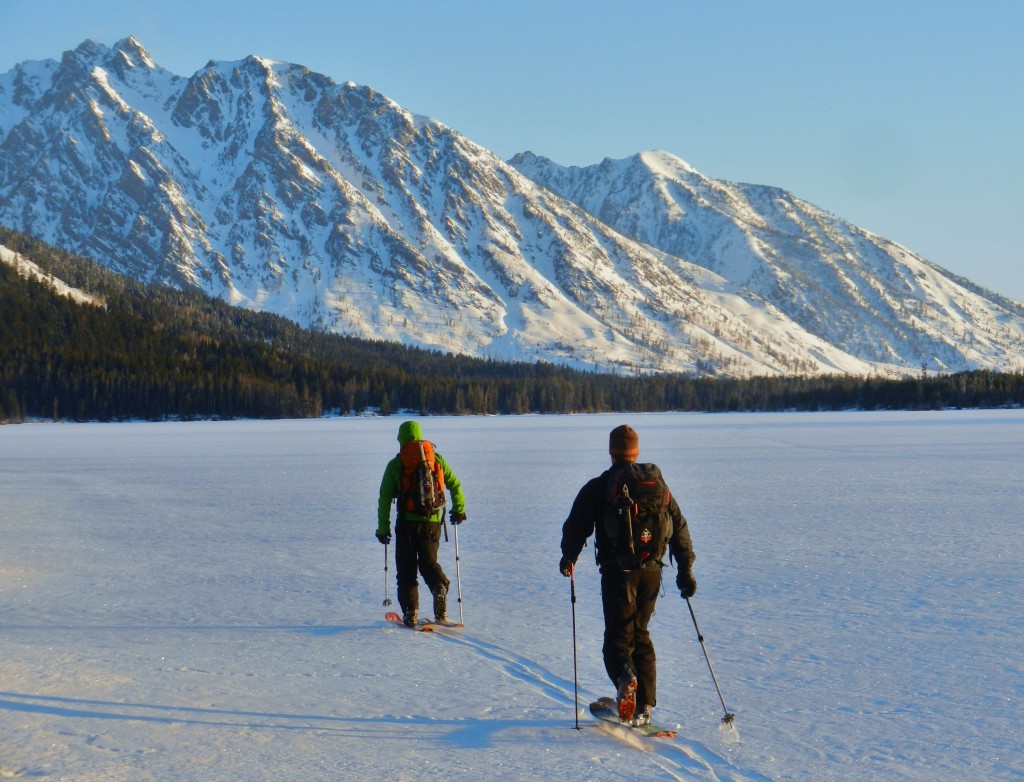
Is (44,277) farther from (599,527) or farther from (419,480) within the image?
(599,527)

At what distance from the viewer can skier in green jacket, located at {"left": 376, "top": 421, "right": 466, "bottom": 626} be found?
37.0 feet

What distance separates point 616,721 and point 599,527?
5.10ft

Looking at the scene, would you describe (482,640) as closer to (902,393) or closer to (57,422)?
(57,422)

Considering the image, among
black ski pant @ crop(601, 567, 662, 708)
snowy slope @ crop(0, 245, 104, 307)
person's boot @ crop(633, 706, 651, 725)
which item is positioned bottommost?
person's boot @ crop(633, 706, 651, 725)

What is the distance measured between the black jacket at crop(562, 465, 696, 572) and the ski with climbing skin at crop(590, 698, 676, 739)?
1.12 m

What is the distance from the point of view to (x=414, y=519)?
37.3 ft

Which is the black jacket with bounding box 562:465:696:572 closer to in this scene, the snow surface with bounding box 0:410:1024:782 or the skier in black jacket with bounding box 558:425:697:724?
the skier in black jacket with bounding box 558:425:697:724

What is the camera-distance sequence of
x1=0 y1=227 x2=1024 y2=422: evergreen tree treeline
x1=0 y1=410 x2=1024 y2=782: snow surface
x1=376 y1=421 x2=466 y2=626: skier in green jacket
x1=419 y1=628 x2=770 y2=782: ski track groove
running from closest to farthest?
1. x1=419 y1=628 x2=770 y2=782: ski track groove
2. x1=0 y1=410 x2=1024 y2=782: snow surface
3. x1=376 y1=421 x2=466 y2=626: skier in green jacket
4. x1=0 y1=227 x2=1024 y2=422: evergreen tree treeline

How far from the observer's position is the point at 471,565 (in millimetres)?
15539

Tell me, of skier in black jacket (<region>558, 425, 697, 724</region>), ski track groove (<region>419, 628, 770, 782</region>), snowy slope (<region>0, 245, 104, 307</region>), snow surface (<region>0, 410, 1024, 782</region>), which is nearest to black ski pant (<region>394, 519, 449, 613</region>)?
snow surface (<region>0, 410, 1024, 782</region>)

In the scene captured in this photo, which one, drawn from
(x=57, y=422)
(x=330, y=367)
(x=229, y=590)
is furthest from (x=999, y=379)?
(x=229, y=590)

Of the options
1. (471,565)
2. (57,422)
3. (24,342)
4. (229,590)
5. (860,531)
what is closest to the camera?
(229,590)

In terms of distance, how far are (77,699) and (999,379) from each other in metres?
161

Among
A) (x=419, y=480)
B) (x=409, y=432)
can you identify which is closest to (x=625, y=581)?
(x=419, y=480)
